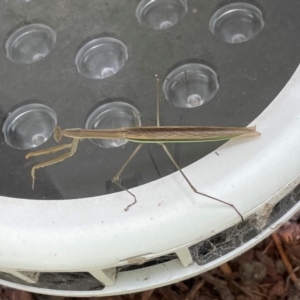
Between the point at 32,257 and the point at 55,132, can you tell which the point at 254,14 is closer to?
the point at 55,132

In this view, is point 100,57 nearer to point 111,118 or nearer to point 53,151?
point 111,118

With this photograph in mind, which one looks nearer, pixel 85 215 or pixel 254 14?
pixel 85 215

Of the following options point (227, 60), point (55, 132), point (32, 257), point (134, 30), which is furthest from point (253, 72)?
point (32, 257)

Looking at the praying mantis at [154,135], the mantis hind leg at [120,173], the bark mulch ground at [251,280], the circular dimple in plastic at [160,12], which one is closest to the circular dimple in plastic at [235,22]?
the circular dimple in plastic at [160,12]

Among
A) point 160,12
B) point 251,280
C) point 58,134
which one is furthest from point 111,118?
point 251,280

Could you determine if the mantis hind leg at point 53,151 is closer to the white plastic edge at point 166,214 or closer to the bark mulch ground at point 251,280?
the white plastic edge at point 166,214

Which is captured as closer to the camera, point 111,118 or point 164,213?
point 164,213
